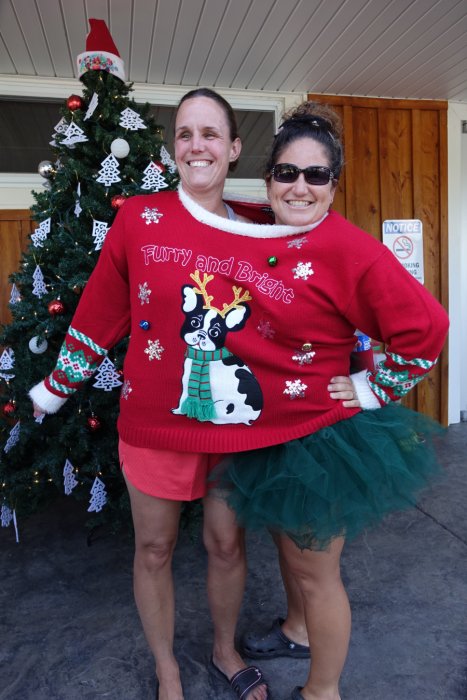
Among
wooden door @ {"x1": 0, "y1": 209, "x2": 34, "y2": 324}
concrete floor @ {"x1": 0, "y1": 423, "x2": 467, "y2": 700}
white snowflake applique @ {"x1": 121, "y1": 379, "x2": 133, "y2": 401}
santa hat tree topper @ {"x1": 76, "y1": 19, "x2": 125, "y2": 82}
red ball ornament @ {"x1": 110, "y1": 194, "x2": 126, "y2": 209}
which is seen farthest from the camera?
wooden door @ {"x1": 0, "y1": 209, "x2": 34, "y2": 324}

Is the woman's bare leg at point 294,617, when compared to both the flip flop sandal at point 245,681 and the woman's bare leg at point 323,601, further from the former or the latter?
the woman's bare leg at point 323,601

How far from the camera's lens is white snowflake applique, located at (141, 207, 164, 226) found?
1.45 metres

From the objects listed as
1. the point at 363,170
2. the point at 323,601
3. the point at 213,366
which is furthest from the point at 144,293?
the point at 363,170

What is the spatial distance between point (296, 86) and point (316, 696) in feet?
12.2

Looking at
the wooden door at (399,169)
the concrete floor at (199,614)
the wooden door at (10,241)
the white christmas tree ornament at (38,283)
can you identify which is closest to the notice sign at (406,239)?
the wooden door at (399,169)

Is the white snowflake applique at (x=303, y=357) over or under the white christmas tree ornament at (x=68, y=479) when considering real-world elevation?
over

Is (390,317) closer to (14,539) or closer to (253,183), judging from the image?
(14,539)

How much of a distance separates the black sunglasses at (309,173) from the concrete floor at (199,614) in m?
1.64

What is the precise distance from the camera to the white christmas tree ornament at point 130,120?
7.77 ft

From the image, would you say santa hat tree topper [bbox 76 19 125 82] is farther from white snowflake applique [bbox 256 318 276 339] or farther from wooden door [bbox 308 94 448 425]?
wooden door [bbox 308 94 448 425]

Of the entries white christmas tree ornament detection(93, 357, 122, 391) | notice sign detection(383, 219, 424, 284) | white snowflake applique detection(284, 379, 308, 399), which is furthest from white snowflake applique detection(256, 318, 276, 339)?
notice sign detection(383, 219, 424, 284)

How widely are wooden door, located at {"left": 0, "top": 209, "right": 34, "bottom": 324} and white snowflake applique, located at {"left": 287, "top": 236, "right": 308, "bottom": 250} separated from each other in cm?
276

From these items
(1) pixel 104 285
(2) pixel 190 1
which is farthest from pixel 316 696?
(2) pixel 190 1

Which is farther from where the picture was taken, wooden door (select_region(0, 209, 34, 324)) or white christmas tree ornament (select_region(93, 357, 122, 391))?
wooden door (select_region(0, 209, 34, 324))
